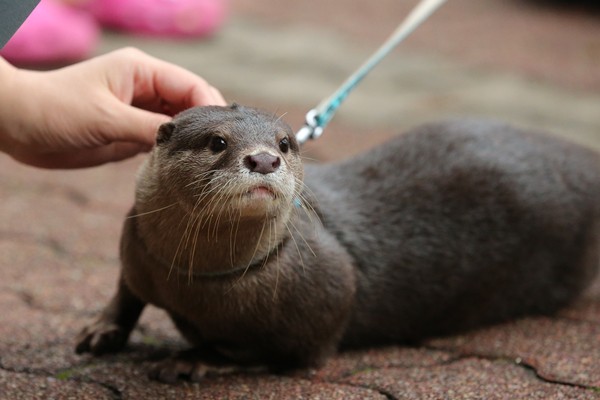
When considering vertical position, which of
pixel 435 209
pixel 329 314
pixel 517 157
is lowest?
pixel 329 314

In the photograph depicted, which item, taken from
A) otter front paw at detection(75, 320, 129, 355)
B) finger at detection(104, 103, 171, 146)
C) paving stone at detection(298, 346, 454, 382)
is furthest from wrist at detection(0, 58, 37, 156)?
paving stone at detection(298, 346, 454, 382)

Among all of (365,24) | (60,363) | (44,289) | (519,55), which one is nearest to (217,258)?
(60,363)

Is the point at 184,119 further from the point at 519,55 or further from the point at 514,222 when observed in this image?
the point at 519,55

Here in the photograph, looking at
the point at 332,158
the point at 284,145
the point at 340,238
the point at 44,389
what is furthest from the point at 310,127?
the point at 332,158

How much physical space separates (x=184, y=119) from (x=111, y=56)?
0.34m

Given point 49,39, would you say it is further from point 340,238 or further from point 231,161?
point 231,161

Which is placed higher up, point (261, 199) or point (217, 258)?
point (261, 199)

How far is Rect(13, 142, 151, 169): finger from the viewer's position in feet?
7.73

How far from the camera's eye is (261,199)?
72.5 inches

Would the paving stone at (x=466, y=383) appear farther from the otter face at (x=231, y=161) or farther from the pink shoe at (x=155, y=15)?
the pink shoe at (x=155, y=15)

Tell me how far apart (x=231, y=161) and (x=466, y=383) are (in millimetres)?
726

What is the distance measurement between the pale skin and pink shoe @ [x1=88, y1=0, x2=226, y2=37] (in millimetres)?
3663

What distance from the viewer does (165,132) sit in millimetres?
2029

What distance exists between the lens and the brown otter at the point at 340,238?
6.48ft
